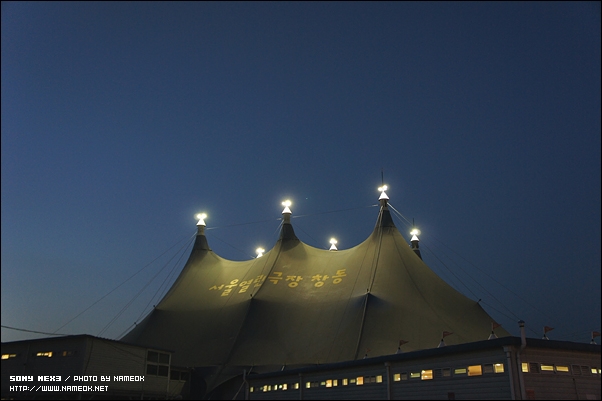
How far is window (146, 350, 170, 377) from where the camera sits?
25359mm

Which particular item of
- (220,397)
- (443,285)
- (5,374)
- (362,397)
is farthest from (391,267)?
(5,374)

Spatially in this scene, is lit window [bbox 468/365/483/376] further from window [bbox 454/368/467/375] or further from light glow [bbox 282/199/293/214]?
light glow [bbox 282/199/293/214]

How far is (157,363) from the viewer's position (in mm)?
25844

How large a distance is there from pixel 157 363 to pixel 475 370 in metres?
16.5

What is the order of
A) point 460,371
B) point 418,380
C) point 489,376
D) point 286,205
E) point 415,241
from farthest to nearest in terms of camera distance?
point 415,241
point 286,205
point 418,380
point 460,371
point 489,376

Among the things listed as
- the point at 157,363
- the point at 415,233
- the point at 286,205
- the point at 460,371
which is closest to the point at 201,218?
the point at 286,205

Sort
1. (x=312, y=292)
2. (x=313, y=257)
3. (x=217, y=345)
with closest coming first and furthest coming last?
(x=217, y=345), (x=312, y=292), (x=313, y=257)

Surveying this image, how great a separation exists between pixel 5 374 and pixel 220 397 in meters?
9.77

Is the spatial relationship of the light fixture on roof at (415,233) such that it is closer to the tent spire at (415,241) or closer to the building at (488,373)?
the tent spire at (415,241)

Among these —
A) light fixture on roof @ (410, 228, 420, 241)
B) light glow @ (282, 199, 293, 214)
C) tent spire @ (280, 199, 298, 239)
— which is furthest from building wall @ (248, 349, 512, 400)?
light fixture on roof @ (410, 228, 420, 241)

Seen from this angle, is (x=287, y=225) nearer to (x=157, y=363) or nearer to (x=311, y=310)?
(x=311, y=310)

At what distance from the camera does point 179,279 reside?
36.8 metres

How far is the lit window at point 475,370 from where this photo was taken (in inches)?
579

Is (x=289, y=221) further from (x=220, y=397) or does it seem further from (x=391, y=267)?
(x=220, y=397)
